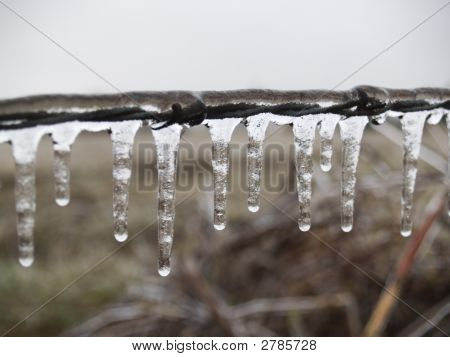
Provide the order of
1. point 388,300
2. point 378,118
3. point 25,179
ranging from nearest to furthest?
point 25,179 < point 378,118 < point 388,300

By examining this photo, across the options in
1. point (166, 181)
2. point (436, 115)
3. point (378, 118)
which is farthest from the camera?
point (436, 115)

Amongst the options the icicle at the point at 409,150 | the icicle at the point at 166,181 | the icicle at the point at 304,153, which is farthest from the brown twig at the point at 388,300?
the icicle at the point at 166,181

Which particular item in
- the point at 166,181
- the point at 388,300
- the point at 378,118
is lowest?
the point at 388,300

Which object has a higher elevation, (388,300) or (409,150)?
(409,150)

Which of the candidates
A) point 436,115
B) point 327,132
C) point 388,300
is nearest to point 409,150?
point 436,115

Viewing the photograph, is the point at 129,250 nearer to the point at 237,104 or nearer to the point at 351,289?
the point at 351,289

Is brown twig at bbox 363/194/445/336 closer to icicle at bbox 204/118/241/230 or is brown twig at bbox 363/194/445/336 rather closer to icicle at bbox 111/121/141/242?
icicle at bbox 204/118/241/230

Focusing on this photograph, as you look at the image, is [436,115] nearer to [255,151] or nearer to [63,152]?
[255,151]
